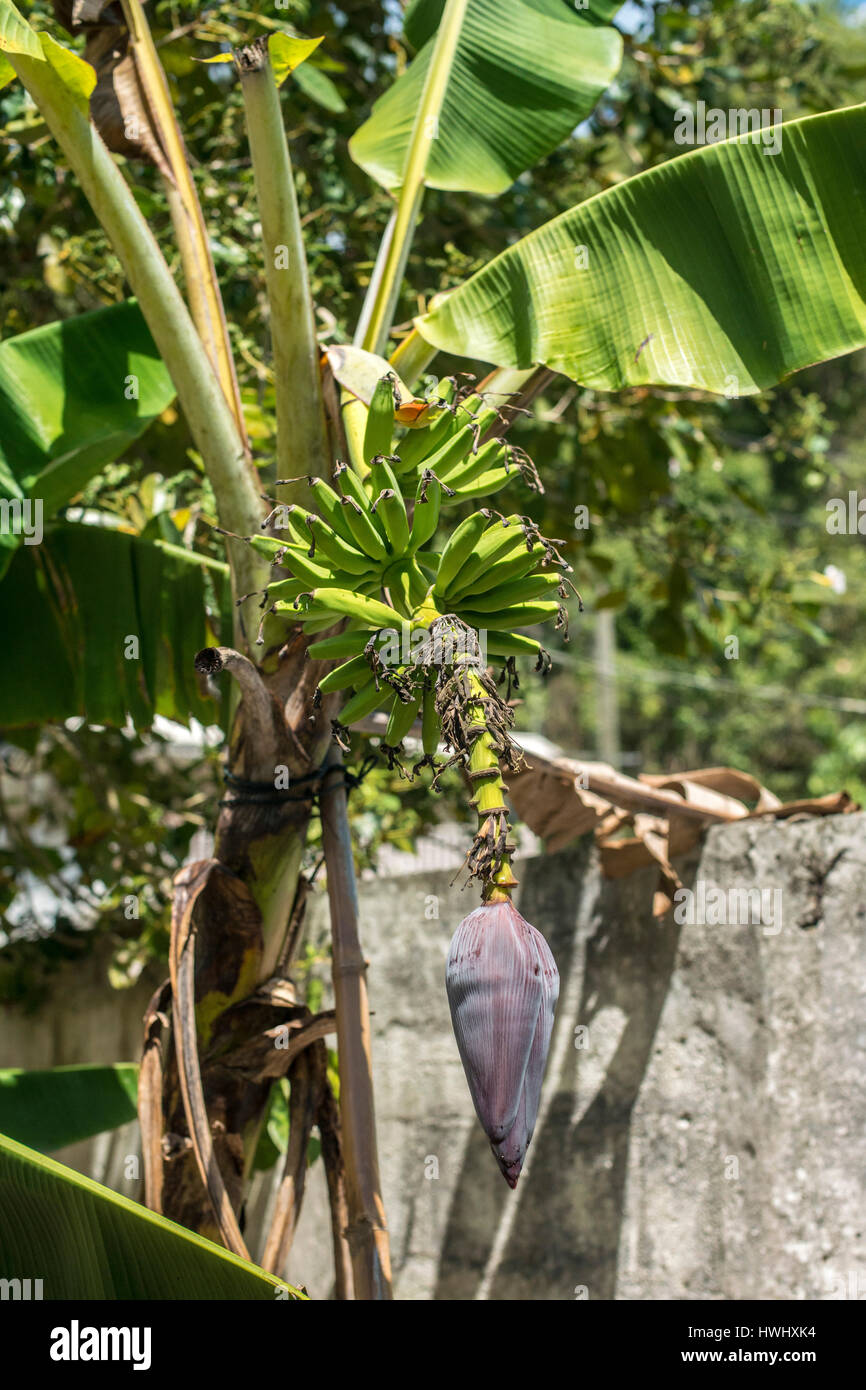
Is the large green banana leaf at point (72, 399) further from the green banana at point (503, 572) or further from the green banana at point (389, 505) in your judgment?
the green banana at point (503, 572)

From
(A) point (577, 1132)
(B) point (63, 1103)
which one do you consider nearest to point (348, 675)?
(B) point (63, 1103)

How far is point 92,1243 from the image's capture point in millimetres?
A: 1584

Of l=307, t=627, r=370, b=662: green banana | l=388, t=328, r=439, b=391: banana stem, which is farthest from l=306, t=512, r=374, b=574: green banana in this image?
l=388, t=328, r=439, b=391: banana stem

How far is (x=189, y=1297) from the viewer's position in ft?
5.24

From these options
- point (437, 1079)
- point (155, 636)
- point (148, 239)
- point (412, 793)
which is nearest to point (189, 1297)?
point (155, 636)

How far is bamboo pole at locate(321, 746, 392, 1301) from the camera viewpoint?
2.15 metres

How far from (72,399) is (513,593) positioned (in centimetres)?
165

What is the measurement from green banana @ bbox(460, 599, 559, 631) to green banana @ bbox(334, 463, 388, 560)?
0.18 m

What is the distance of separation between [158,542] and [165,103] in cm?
103

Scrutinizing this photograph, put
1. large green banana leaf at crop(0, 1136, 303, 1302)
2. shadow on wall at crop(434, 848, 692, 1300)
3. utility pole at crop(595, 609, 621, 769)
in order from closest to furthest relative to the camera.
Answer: large green banana leaf at crop(0, 1136, 303, 1302), shadow on wall at crop(434, 848, 692, 1300), utility pole at crop(595, 609, 621, 769)

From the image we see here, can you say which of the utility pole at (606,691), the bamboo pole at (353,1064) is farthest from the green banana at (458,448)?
the utility pole at (606,691)

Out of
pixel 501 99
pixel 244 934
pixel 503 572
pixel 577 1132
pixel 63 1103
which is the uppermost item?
pixel 501 99

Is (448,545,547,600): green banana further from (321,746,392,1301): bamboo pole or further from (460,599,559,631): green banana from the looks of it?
(321,746,392,1301): bamboo pole

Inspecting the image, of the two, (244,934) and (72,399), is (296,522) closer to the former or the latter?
(244,934)
